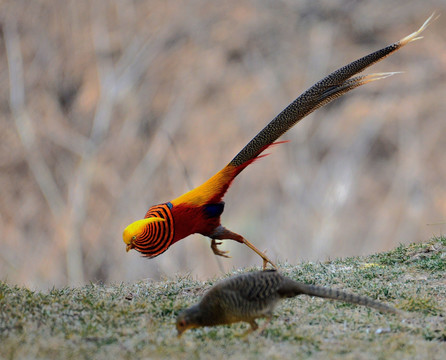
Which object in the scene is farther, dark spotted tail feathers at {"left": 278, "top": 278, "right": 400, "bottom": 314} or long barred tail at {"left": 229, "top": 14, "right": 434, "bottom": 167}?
long barred tail at {"left": 229, "top": 14, "right": 434, "bottom": 167}

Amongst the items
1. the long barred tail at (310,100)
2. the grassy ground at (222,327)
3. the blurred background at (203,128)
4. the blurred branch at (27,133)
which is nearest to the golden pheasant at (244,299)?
the grassy ground at (222,327)

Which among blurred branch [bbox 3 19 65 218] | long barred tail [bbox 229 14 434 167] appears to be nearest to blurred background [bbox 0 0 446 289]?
blurred branch [bbox 3 19 65 218]

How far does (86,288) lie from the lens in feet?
17.3

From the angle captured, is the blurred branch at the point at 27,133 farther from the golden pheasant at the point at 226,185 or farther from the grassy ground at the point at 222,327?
the golden pheasant at the point at 226,185

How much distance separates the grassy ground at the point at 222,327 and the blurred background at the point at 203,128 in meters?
5.74

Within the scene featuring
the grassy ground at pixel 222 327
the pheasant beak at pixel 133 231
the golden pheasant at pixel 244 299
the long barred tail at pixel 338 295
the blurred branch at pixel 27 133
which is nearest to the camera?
the grassy ground at pixel 222 327

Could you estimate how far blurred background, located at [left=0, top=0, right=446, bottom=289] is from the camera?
11.8 m

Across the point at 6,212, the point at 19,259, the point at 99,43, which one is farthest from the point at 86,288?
the point at 99,43

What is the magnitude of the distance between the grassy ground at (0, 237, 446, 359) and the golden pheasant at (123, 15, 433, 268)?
0.47 meters

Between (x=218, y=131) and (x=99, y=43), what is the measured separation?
3.36 m

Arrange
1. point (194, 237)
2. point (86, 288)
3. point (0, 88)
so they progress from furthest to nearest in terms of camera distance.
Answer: point (0, 88) < point (194, 237) < point (86, 288)

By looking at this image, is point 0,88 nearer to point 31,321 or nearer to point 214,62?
point 214,62

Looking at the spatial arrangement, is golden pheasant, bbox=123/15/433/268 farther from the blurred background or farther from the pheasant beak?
the blurred background

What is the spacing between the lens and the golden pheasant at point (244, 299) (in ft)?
12.0
